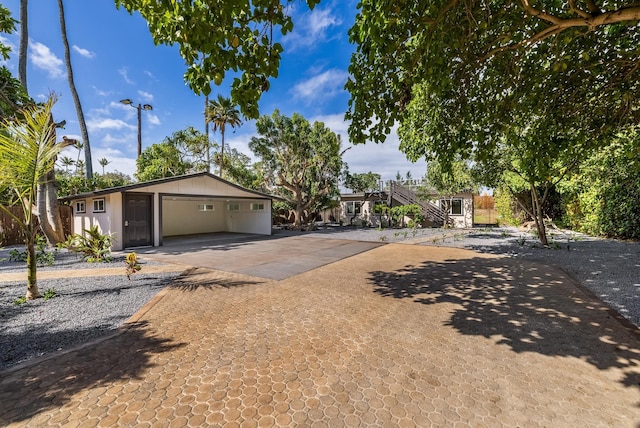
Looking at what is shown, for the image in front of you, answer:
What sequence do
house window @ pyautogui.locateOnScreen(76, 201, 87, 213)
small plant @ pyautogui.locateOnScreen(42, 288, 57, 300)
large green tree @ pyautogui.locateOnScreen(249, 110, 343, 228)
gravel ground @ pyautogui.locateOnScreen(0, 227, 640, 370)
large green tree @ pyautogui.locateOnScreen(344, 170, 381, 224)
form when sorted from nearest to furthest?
gravel ground @ pyautogui.locateOnScreen(0, 227, 640, 370) < small plant @ pyautogui.locateOnScreen(42, 288, 57, 300) < house window @ pyautogui.locateOnScreen(76, 201, 87, 213) < large green tree @ pyautogui.locateOnScreen(249, 110, 343, 228) < large green tree @ pyautogui.locateOnScreen(344, 170, 381, 224)

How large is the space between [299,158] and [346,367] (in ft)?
55.6

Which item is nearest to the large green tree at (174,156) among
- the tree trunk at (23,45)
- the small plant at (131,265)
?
the tree trunk at (23,45)

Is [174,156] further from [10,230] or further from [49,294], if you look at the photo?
[49,294]

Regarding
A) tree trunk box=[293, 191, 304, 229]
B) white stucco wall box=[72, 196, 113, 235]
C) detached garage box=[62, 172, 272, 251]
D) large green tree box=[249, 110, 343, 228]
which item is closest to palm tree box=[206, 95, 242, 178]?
large green tree box=[249, 110, 343, 228]

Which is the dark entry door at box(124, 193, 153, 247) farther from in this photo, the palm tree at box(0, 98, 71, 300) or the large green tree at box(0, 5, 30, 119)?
the palm tree at box(0, 98, 71, 300)

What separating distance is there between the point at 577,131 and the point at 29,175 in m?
10.7

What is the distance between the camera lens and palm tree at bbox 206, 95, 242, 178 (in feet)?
75.8

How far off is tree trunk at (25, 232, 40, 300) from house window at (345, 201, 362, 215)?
2178 cm

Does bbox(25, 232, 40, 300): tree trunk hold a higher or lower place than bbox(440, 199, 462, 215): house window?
lower

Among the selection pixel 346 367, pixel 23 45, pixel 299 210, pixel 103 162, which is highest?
pixel 103 162

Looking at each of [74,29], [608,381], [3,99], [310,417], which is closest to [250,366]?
[310,417]

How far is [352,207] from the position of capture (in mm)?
25234

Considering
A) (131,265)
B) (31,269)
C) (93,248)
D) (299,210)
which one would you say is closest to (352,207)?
(299,210)

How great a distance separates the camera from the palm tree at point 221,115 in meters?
23.1
